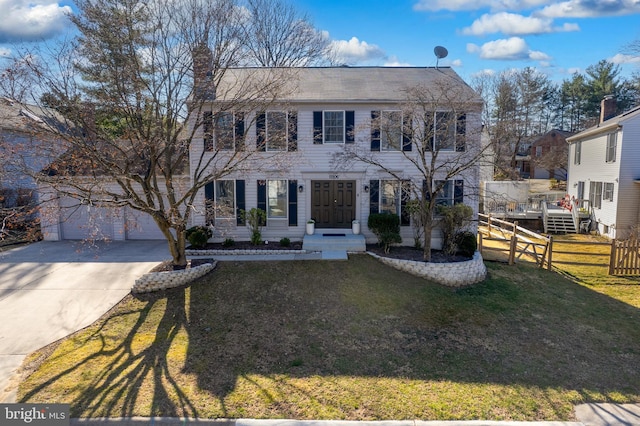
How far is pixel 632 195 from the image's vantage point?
738 inches

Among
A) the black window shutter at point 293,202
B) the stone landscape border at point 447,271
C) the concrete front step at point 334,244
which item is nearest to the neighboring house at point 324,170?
the black window shutter at point 293,202

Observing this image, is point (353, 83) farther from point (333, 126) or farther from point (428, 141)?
point (428, 141)

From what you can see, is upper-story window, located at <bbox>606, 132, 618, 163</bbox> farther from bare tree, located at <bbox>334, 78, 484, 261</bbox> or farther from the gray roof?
bare tree, located at <bbox>334, 78, 484, 261</bbox>

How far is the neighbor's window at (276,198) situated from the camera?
1455 cm

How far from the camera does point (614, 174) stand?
19266 mm

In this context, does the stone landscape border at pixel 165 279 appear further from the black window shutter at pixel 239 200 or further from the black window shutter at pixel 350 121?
the black window shutter at pixel 350 121

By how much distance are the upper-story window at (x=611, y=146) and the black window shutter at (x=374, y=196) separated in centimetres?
1381

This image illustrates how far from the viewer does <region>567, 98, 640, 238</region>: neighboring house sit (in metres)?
18.6

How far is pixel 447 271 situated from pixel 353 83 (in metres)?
8.11

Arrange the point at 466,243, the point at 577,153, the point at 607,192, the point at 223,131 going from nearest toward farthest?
the point at 223,131
the point at 466,243
the point at 607,192
the point at 577,153

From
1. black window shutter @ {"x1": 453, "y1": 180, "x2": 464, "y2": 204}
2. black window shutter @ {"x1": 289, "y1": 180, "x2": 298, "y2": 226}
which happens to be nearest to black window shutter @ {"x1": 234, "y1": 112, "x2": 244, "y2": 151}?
black window shutter @ {"x1": 289, "y1": 180, "x2": 298, "y2": 226}

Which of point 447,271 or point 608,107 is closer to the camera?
point 447,271

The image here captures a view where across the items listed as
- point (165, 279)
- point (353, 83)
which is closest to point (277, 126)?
point (353, 83)

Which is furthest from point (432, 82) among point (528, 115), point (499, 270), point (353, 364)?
point (528, 115)
